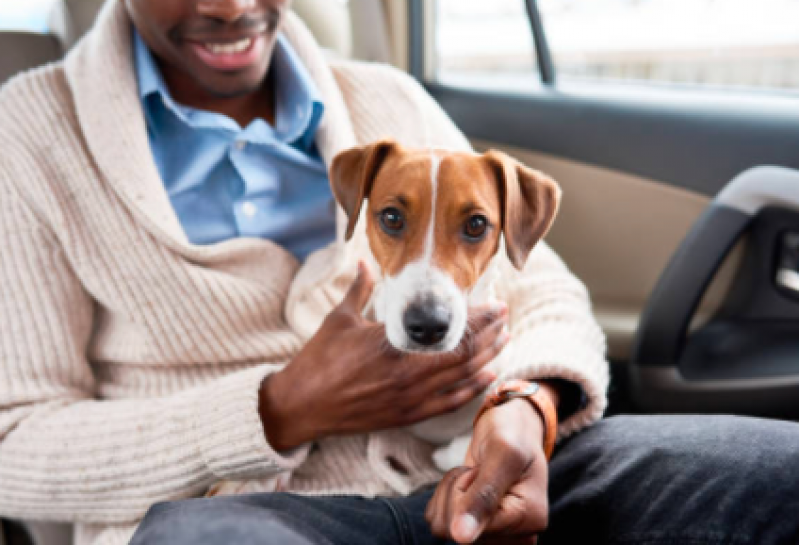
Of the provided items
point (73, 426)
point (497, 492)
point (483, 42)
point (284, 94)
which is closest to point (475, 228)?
point (497, 492)

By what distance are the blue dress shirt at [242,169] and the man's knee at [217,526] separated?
55cm

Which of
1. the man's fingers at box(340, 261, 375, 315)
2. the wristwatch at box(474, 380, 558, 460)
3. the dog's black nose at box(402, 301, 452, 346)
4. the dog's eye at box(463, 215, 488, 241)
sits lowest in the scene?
the wristwatch at box(474, 380, 558, 460)

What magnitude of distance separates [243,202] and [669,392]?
98cm

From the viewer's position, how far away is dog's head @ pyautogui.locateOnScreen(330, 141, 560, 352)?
1057 mm

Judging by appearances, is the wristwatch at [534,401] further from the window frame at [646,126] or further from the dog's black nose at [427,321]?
the window frame at [646,126]

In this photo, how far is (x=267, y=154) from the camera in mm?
1378

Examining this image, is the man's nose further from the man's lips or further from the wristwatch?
the wristwatch

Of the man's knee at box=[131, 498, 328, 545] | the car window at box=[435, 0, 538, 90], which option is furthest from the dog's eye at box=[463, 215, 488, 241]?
the car window at box=[435, 0, 538, 90]

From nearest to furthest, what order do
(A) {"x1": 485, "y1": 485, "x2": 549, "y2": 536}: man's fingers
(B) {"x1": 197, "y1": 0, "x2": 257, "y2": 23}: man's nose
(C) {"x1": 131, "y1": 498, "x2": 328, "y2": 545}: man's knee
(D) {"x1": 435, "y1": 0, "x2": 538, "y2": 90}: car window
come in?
(C) {"x1": 131, "y1": 498, "x2": 328, "y2": 545}: man's knee
(A) {"x1": 485, "y1": 485, "x2": 549, "y2": 536}: man's fingers
(B) {"x1": 197, "y1": 0, "x2": 257, "y2": 23}: man's nose
(D) {"x1": 435, "y1": 0, "x2": 538, "y2": 90}: car window

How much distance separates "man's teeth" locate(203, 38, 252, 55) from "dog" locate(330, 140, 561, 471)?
0.30 metres

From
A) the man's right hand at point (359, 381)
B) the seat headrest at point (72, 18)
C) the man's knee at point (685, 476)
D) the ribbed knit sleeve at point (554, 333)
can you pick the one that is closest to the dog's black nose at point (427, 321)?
the man's right hand at point (359, 381)

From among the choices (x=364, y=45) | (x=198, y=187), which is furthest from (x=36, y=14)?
(x=364, y=45)

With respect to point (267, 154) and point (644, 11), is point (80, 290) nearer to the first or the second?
point (267, 154)

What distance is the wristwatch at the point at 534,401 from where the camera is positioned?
1.10 m
